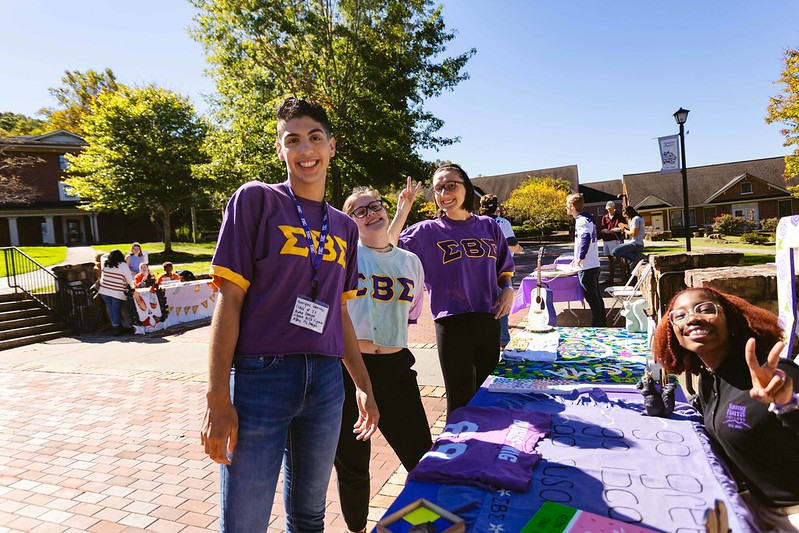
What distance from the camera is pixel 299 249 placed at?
1.65m

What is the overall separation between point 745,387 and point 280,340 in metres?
1.95

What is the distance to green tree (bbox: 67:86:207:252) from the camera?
27.4m

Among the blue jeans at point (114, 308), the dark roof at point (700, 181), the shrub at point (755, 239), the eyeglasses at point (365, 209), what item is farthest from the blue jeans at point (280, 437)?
the dark roof at point (700, 181)

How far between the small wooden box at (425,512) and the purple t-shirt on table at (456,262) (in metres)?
1.60

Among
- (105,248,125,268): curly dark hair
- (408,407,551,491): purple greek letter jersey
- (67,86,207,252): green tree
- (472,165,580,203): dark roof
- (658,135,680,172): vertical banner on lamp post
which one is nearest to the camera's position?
(408,407,551,491): purple greek letter jersey

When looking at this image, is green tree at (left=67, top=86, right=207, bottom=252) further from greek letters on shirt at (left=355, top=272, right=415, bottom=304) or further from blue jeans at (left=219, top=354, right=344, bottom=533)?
blue jeans at (left=219, top=354, right=344, bottom=533)

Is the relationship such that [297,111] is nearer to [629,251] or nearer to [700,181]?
[629,251]

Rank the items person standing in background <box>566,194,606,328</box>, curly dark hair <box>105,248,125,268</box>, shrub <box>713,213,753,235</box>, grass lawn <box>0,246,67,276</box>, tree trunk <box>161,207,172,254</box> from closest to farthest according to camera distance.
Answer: person standing in background <box>566,194,606,328</box> < curly dark hair <box>105,248,125,268</box> < grass lawn <box>0,246,67,276</box> < tree trunk <box>161,207,172,254</box> < shrub <box>713,213,753,235</box>

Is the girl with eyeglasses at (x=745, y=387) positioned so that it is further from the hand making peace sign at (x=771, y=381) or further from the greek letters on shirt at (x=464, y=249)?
the greek letters on shirt at (x=464, y=249)

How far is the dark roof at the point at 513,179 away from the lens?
5244 cm

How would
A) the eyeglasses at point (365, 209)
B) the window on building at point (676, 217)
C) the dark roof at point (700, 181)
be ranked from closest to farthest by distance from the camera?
the eyeglasses at point (365, 209) → the dark roof at point (700, 181) → the window on building at point (676, 217)

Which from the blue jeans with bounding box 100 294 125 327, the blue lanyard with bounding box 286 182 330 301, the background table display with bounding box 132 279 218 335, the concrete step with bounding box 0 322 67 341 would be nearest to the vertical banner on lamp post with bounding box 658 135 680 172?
the background table display with bounding box 132 279 218 335

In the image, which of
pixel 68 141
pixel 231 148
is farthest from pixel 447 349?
pixel 68 141

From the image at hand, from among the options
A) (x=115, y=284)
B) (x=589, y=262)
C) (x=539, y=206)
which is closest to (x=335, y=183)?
(x=115, y=284)
